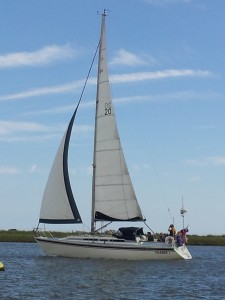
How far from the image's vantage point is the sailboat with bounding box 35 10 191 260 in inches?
1874

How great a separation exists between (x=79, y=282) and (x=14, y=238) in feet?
186

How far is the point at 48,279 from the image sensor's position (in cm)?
3594

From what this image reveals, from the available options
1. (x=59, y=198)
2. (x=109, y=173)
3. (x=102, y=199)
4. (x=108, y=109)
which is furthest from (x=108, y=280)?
(x=108, y=109)

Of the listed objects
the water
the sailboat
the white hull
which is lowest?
the water

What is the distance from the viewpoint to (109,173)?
49.7m

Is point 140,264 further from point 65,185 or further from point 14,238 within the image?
point 14,238

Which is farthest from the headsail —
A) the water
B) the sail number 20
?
the sail number 20

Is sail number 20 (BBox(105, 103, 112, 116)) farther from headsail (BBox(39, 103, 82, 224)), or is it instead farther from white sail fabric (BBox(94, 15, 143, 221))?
headsail (BBox(39, 103, 82, 224))

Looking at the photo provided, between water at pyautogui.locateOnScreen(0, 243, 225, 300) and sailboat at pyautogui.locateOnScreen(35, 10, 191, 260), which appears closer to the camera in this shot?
water at pyautogui.locateOnScreen(0, 243, 225, 300)

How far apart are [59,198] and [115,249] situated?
589cm

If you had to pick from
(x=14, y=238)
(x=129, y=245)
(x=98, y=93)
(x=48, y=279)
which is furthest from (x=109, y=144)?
(x=14, y=238)

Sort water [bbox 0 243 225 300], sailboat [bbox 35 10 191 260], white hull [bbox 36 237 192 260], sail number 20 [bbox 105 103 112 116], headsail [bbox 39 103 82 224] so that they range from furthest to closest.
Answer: sail number 20 [bbox 105 103 112 116] < headsail [bbox 39 103 82 224] < sailboat [bbox 35 10 191 260] < white hull [bbox 36 237 192 260] < water [bbox 0 243 225 300]

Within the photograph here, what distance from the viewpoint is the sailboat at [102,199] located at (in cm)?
4759

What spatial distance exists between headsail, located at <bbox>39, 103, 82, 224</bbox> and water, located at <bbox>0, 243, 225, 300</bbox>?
306 cm
